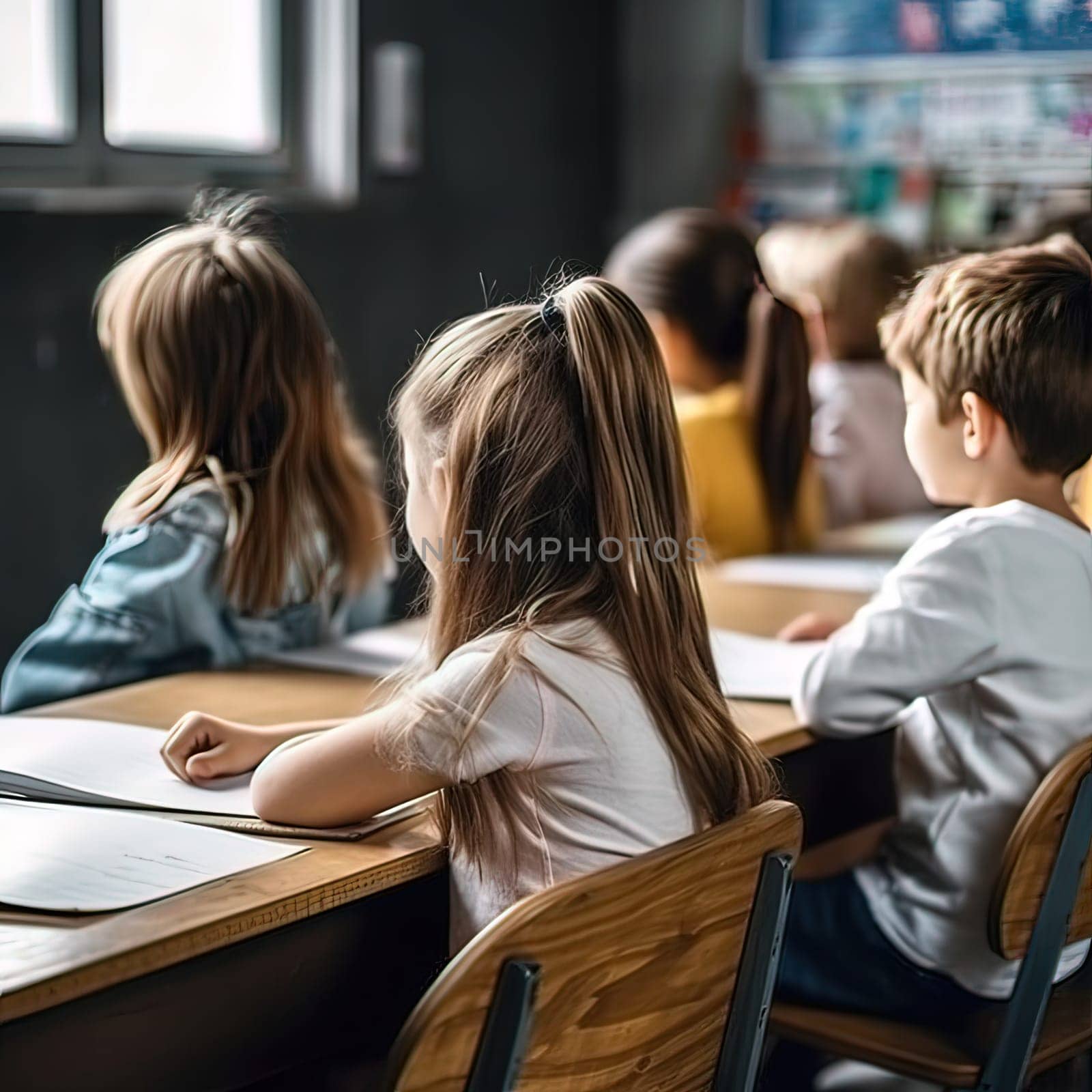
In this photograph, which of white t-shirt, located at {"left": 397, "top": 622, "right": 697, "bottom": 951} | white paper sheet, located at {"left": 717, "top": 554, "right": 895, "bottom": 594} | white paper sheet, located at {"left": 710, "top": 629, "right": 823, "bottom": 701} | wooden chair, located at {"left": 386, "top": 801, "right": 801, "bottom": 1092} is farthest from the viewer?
white paper sheet, located at {"left": 717, "top": 554, "right": 895, "bottom": 594}

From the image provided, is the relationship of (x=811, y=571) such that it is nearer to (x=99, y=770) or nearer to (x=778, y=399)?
(x=778, y=399)

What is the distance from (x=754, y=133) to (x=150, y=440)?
278 centimetres

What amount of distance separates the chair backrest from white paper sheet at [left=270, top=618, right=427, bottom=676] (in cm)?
65

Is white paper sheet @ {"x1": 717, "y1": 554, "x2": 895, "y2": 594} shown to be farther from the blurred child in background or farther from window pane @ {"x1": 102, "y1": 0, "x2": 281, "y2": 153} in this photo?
window pane @ {"x1": 102, "y1": 0, "x2": 281, "y2": 153}

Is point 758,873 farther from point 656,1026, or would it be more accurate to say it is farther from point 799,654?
point 799,654

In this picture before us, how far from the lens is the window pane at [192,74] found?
2.89 metres

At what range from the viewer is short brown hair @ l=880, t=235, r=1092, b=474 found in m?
1.50

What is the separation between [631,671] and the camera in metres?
1.23

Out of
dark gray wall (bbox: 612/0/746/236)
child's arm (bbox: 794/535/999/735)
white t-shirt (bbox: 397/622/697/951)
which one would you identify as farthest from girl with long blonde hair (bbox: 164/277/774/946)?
dark gray wall (bbox: 612/0/746/236)

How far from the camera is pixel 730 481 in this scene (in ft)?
8.29

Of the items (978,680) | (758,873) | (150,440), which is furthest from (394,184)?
(758,873)

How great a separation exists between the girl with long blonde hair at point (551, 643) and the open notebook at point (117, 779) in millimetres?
36

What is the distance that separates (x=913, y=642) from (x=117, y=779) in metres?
0.69

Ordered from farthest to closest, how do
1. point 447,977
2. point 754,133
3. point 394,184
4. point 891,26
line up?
point 754,133 < point 891,26 < point 394,184 < point 447,977
